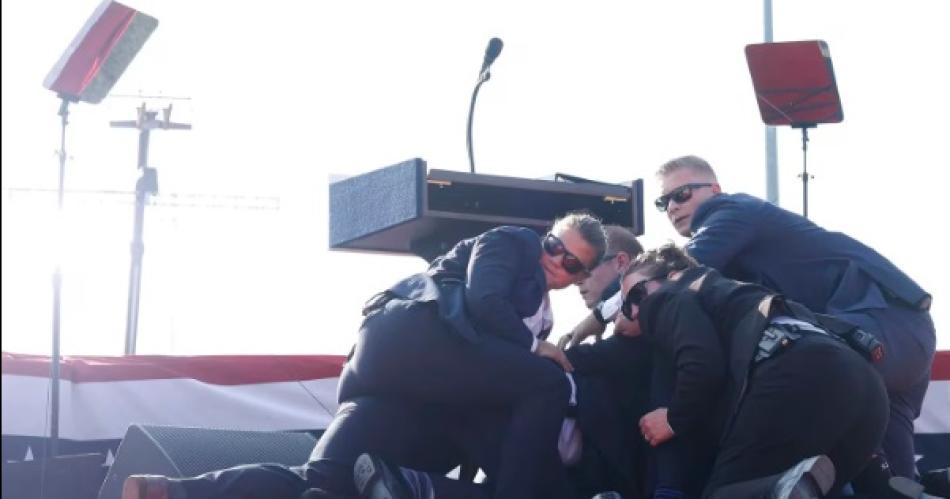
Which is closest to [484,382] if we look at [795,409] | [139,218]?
[795,409]

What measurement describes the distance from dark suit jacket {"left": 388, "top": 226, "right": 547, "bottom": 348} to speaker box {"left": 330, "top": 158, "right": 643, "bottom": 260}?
0.55 metres

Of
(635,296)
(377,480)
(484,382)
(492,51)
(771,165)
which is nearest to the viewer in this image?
(377,480)

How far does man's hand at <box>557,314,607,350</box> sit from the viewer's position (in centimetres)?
465

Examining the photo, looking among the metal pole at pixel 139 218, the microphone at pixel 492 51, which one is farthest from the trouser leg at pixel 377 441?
the metal pole at pixel 139 218

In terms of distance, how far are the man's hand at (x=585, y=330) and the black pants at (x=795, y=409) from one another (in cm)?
91

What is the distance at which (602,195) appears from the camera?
523 centimetres

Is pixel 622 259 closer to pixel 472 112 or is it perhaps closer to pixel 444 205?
pixel 444 205

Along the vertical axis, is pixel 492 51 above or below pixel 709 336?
above

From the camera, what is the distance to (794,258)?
4.45 meters

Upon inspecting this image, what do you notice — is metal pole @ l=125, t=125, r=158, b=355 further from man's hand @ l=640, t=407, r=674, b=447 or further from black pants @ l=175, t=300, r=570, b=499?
man's hand @ l=640, t=407, r=674, b=447

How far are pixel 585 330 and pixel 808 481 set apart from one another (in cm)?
124

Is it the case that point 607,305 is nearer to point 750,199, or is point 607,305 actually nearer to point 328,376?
point 750,199

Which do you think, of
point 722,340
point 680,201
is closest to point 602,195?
point 680,201

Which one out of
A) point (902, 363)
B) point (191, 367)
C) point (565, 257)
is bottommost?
point (191, 367)
